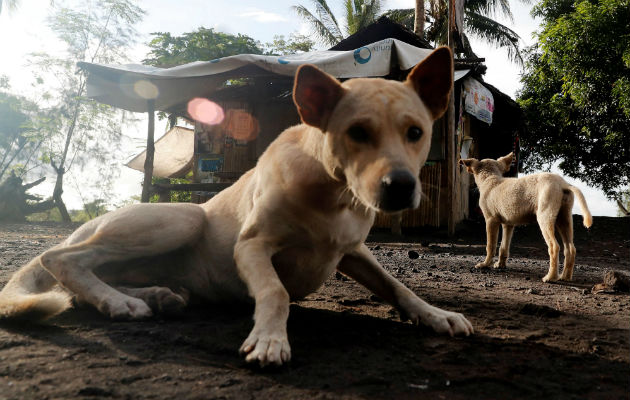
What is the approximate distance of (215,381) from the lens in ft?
4.95

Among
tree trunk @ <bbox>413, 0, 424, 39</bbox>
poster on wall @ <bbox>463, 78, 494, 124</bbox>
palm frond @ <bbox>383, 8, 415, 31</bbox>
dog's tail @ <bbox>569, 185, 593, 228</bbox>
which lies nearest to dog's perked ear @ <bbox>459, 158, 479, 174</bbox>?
dog's tail @ <bbox>569, 185, 593, 228</bbox>

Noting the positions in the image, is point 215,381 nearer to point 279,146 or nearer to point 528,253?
point 279,146

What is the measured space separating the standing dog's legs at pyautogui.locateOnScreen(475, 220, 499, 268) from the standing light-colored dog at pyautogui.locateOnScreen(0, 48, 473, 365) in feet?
11.3

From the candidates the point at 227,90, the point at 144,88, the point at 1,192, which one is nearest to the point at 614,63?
the point at 227,90

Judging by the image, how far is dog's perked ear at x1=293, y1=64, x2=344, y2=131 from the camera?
2059 millimetres

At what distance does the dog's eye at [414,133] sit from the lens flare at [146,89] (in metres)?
8.16

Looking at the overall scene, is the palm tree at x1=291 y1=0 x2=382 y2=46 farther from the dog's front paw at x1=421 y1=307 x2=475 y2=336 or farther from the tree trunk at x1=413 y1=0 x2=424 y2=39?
the dog's front paw at x1=421 y1=307 x2=475 y2=336

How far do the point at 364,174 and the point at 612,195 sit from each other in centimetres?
2252

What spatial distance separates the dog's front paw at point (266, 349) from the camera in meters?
1.64

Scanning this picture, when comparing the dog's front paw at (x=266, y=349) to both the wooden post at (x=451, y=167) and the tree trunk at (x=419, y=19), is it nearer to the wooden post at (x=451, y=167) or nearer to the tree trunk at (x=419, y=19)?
the wooden post at (x=451, y=167)

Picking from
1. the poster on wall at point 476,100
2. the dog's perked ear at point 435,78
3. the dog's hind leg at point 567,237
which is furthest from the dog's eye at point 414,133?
the poster on wall at point 476,100

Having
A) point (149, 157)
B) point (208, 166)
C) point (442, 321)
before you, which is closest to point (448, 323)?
point (442, 321)

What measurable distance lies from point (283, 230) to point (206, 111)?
11.9 m

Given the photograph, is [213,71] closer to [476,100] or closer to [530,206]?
[530,206]
